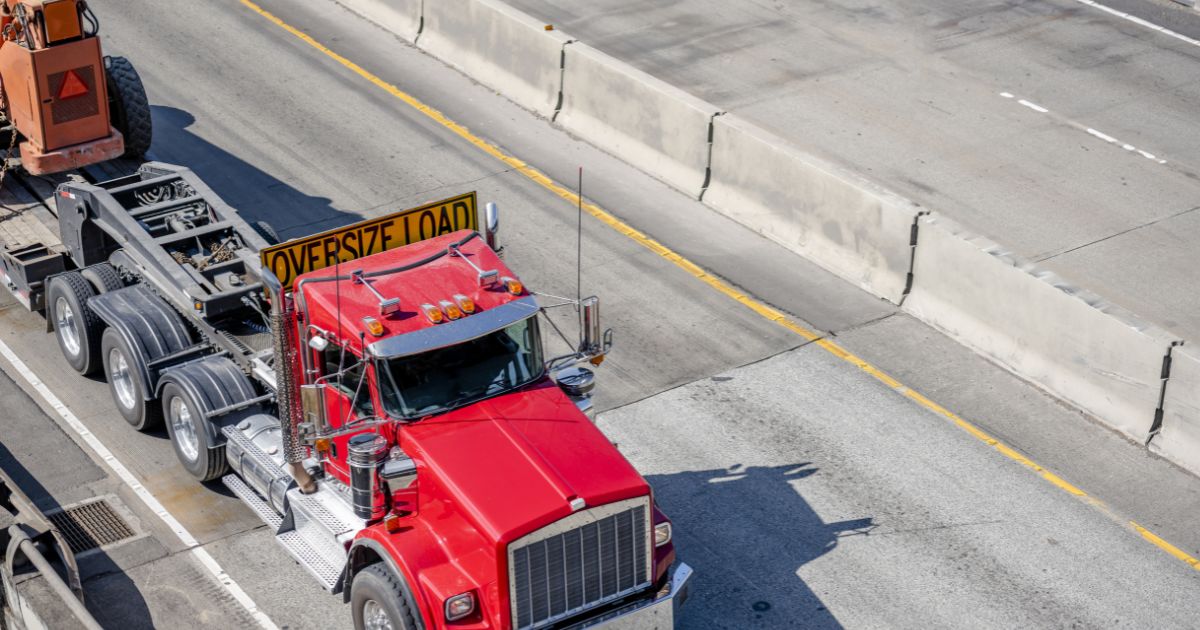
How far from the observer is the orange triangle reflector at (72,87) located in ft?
54.0

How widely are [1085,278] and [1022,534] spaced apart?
17.6 feet

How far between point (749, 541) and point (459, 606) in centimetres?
366

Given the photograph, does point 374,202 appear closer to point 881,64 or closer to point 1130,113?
point 881,64

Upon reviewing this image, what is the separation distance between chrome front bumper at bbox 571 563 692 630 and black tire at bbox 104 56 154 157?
34.2 ft

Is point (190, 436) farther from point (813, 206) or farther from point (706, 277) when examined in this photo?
point (813, 206)

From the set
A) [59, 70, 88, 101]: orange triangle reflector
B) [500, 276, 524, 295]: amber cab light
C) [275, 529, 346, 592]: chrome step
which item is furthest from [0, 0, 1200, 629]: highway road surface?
[500, 276, 524, 295]: amber cab light

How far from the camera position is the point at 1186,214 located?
18859 millimetres

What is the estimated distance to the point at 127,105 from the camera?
1795cm

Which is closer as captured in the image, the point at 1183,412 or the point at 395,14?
the point at 1183,412

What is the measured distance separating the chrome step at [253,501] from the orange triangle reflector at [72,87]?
575 cm

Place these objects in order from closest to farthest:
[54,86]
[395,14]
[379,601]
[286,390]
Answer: [379,601]
[286,390]
[54,86]
[395,14]

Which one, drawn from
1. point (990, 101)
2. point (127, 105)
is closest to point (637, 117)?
point (990, 101)

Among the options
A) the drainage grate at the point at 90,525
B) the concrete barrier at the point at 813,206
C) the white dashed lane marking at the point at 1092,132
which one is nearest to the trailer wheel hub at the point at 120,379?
the drainage grate at the point at 90,525

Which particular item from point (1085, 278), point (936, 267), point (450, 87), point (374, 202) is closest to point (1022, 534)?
point (936, 267)
